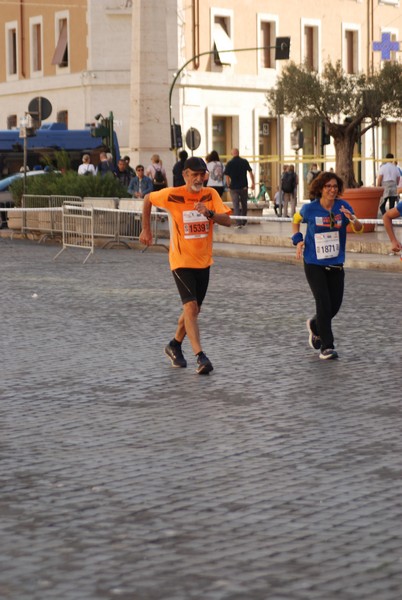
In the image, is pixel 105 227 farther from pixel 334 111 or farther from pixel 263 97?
pixel 263 97

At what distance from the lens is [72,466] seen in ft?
24.6

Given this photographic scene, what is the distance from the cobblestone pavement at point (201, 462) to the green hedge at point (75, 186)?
16.5 m

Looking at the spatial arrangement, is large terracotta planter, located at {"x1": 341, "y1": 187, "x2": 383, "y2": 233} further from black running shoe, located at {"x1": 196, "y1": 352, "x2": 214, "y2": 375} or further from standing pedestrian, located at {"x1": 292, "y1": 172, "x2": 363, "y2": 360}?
black running shoe, located at {"x1": 196, "y1": 352, "x2": 214, "y2": 375}

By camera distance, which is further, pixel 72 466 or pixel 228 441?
pixel 228 441

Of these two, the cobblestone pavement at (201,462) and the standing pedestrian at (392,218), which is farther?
the standing pedestrian at (392,218)

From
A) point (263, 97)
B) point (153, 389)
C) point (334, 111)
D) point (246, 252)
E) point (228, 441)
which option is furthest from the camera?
point (263, 97)

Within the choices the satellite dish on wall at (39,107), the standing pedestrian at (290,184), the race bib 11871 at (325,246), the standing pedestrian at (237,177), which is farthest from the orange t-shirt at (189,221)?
the standing pedestrian at (290,184)

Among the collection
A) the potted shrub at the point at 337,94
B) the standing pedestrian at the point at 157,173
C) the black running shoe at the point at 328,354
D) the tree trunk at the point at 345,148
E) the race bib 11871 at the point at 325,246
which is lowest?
the black running shoe at the point at 328,354

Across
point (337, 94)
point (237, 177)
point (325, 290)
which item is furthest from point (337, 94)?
point (325, 290)

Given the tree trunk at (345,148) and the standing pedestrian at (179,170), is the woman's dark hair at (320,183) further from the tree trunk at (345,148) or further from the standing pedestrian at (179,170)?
the tree trunk at (345,148)

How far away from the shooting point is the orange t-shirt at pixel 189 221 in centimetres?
1147

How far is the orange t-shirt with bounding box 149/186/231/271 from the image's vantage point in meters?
11.5

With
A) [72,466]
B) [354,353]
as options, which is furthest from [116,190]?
[72,466]

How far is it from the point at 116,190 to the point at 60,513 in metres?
25.9
